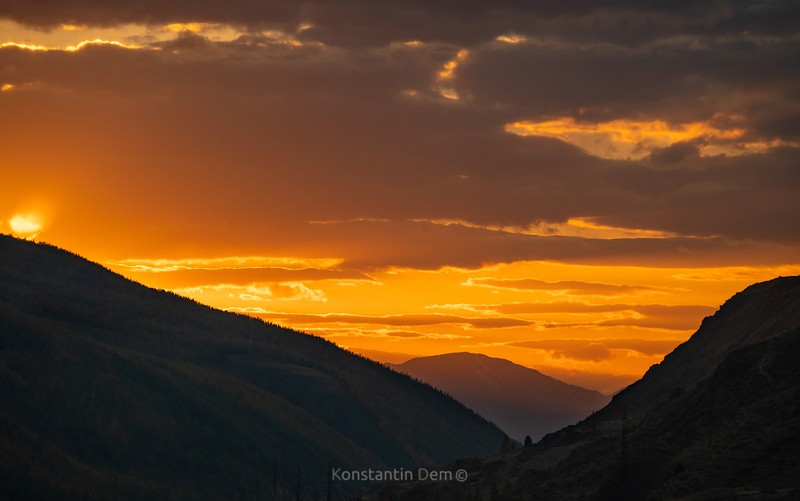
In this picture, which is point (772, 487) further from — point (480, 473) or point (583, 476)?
point (480, 473)

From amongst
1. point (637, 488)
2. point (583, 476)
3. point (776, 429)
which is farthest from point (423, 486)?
point (776, 429)

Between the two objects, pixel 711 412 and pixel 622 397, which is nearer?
pixel 711 412

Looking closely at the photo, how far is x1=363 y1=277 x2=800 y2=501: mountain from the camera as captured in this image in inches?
4321

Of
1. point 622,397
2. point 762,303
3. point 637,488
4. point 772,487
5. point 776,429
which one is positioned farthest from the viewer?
point 622,397

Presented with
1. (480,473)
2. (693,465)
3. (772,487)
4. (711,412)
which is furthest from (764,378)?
(480,473)

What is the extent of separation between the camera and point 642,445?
130m

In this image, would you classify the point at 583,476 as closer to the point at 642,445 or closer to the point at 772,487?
the point at 642,445

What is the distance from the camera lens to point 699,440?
409 ft

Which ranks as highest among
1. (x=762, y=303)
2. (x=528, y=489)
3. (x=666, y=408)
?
(x=762, y=303)

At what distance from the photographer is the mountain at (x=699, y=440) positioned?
10975 cm

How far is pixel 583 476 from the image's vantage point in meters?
136

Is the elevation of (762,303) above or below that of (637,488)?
above

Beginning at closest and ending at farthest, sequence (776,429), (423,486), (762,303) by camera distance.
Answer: (776,429) < (423,486) < (762,303)

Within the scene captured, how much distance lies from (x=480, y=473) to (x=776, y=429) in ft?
168
